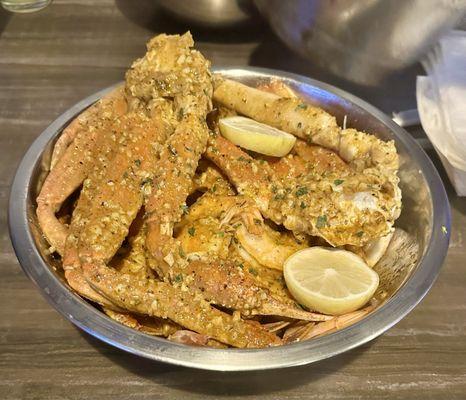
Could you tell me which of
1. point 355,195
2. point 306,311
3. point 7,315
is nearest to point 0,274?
point 7,315

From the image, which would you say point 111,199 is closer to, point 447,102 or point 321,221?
point 321,221

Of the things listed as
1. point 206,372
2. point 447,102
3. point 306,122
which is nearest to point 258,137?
point 306,122

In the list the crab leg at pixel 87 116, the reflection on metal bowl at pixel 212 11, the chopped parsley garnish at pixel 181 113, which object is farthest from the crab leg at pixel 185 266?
the reflection on metal bowl at pixel 212 11

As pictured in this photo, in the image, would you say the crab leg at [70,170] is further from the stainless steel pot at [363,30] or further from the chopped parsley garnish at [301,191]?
the stainless steel pot at [363,30]

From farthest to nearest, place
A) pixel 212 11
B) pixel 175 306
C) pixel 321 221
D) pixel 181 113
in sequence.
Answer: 1. pixel 212 11
2. pixel 181 113
3. pixel 321 221
4. pixel 175 306

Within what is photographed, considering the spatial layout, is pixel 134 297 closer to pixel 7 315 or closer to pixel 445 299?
pixel 7 315

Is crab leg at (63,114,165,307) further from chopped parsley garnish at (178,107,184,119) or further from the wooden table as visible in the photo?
the wooden table

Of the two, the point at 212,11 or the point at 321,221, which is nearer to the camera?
the point at 321,221

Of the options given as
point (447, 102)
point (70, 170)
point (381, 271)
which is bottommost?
point (70, 170)
